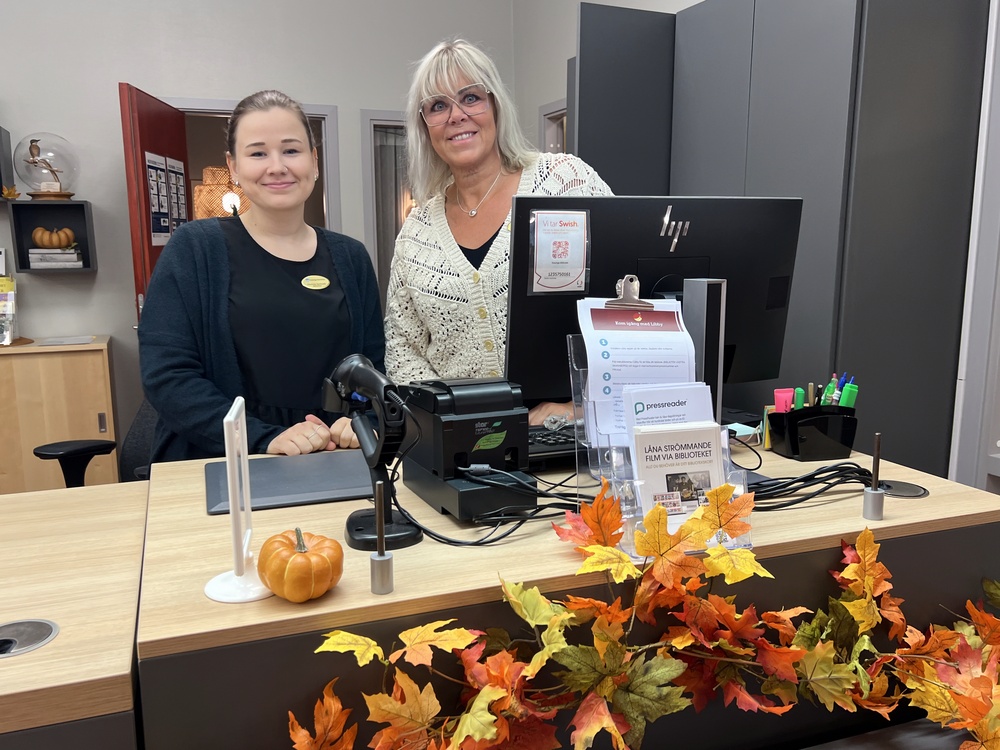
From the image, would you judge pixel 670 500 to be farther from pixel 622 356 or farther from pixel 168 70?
pixel 168 70

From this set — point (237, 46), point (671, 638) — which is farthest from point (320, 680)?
point (237, 46)

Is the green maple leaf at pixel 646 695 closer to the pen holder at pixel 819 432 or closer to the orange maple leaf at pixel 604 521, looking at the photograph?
the orange maple leaf at pixel 604 521

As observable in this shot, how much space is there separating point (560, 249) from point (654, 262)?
167 millimetres

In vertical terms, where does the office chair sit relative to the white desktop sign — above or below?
below

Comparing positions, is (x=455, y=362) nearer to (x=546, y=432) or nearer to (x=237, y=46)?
(x=546, y=432)

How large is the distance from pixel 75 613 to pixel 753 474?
974 mm

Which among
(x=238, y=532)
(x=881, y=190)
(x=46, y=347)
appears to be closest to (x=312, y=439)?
(x=238, y=532)

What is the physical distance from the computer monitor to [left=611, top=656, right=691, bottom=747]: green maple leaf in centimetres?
55

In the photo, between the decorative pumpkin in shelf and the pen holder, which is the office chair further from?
the decorative pumpkin in shelf

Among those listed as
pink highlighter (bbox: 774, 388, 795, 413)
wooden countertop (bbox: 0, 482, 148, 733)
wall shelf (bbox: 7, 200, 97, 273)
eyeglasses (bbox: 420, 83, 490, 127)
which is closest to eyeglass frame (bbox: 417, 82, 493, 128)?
eyeglasses (bbox: 420, 83, 490, 127)

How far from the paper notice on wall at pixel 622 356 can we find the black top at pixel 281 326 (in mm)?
879

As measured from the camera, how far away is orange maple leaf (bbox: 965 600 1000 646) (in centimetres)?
104

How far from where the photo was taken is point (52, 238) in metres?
3.79

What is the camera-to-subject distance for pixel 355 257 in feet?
6.13
